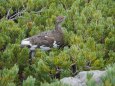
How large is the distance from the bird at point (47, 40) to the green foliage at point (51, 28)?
0.27 ft

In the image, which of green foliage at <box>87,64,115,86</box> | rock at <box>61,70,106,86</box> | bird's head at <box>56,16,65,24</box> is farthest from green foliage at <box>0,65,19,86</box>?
bird's head at <box>56,16,65,24</box>

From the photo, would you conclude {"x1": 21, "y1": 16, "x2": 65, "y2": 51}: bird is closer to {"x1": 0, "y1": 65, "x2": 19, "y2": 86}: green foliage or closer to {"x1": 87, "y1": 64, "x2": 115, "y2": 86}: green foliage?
{"x1": 0, "y1": 65, "x2": 19, "y2": 86}: green foliage

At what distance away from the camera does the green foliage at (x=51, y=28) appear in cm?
338

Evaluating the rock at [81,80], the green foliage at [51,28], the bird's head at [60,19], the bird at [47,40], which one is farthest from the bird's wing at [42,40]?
the rock at [81,80]

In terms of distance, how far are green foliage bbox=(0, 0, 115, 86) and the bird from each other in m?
0.08

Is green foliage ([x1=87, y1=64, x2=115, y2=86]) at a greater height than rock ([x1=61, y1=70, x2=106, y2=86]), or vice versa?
green foliage ([x1=87, y1=64, x2=115, y2=86])

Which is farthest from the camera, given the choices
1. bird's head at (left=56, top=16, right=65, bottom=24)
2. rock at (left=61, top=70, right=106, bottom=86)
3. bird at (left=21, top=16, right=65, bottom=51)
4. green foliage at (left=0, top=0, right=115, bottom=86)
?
bird's head at (left=56, top=16, right=65, bottom=24)

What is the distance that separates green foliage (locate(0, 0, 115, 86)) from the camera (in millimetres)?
3379

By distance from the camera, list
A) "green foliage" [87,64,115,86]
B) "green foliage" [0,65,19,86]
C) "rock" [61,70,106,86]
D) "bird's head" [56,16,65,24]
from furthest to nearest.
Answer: "bird's head" [56,16,65,24] < "green foliage" [0,65,19,86] < "rock" [61,70,106,86] < "green foliage" [87,64,115,86]

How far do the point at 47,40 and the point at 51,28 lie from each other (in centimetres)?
50

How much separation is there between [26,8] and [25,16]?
461 mm

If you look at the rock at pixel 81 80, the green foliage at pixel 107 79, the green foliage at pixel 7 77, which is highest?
the green foliage at pixel 107 79

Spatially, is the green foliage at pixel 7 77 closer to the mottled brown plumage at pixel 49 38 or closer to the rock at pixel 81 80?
the rock at pixel 81 80

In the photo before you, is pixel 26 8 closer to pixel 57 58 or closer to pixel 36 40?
pixel 36 40
